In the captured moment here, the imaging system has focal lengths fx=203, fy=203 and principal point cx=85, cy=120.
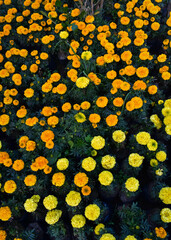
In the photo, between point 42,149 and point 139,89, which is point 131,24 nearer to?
point 139,89

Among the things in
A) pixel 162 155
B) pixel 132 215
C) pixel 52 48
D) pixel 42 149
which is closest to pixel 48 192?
pixel 42 149

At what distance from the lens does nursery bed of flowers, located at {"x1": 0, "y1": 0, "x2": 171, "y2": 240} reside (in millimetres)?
2305

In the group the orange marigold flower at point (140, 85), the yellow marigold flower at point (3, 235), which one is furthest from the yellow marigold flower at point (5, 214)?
the orange marigold flower at point (140, 85)

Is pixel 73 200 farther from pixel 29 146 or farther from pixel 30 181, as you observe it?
pixel 29 146

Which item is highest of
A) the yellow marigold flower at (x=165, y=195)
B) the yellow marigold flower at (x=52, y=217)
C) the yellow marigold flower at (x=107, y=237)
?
the yellow marigold flower at (x=165, y=195)

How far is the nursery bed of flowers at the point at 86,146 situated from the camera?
7.56ft

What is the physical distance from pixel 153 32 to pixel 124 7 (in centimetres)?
87

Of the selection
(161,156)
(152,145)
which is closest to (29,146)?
(152,145)

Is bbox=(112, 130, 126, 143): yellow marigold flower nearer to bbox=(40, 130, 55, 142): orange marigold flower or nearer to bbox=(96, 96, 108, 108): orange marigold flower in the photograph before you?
bbox=(96, 96, 108, 108): orange marigold flower

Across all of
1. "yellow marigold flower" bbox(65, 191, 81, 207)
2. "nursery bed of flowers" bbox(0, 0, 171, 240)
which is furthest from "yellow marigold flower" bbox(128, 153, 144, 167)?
"yellow marigold flower" bbox(65, 191, 81, 207)

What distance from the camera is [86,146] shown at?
271 cm

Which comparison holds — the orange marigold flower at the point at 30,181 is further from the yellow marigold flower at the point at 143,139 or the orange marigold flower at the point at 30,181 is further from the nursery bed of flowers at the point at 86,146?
the yellow marigold flower at the point at 143,139

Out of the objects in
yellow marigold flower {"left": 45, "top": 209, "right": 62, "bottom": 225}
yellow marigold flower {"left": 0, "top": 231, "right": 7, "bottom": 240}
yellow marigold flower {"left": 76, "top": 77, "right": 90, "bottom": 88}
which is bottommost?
yellow marigold flower {"left": 0, "top": 231, "right": 7, "bottom": 240}

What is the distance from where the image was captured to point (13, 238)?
235 centimetres
